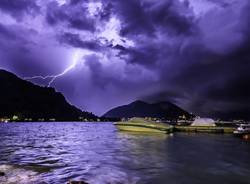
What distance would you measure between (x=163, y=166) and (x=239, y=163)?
33.4 ft

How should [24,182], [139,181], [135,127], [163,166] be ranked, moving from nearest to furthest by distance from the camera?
[24,182]
[139,181]
[163,166]
[135,127]

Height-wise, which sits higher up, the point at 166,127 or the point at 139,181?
the point at 166,127

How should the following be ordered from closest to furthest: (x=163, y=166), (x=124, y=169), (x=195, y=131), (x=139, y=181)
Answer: (x=139, y=181) < (x=124, y=169) < (x=163, y=166) < (x=195, y=131)

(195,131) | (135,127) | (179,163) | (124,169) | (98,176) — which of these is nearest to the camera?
(98,176)

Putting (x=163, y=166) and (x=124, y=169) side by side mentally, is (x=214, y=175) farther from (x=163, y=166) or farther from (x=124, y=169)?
(x=124, y=169)

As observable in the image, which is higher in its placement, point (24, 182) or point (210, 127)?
point (210, 127)

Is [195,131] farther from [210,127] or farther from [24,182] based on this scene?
[24,182]

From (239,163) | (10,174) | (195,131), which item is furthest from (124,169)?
(195,131)

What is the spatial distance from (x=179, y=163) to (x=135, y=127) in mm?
61818

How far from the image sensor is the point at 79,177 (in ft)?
91.0

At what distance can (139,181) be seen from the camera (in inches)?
1032

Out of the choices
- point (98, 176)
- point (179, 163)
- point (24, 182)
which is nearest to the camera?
point (24, 182)

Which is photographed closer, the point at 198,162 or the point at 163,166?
the point at 163,166

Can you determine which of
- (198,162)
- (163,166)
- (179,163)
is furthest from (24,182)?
(198,162)
